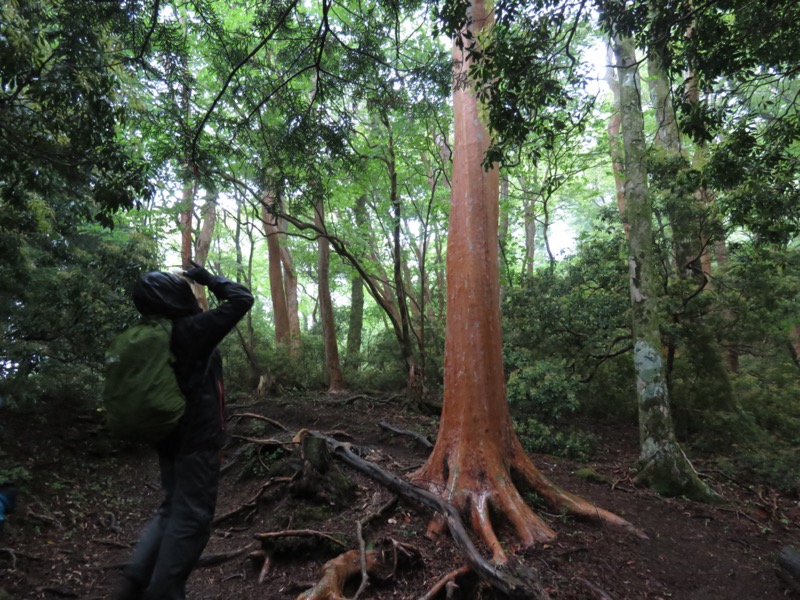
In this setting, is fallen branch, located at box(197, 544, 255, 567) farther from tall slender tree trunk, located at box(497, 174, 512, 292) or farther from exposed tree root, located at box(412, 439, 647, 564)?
tall slender tree trunk, located at box(497, 174, 512, 292)

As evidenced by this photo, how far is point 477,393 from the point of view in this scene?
509cm

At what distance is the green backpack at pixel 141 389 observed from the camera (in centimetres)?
246

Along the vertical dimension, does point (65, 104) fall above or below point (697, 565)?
above

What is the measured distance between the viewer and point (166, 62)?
5727 millimetres

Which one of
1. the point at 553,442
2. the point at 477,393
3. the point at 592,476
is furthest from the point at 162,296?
the point at 553,442

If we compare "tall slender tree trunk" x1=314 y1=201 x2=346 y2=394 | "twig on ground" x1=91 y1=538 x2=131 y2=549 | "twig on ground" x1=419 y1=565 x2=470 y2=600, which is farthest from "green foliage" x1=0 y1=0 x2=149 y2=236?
"tall slender tree trunk" x1=314 y1=201 x2=346 y2=394

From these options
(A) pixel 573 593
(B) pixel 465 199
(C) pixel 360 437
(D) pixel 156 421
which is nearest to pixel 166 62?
(B) pixel 465 199

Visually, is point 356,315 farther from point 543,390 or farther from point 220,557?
point 220,557

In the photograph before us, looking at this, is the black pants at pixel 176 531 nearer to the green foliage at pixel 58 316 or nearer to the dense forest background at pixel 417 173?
the dense forest background at pixel 417 173

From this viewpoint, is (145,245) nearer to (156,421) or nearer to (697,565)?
(156,421)

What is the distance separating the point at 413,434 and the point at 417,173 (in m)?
7.01

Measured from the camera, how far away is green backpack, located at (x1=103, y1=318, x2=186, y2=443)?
246 cm

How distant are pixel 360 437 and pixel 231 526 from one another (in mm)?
3284

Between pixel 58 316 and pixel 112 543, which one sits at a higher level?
pixel 58 316
